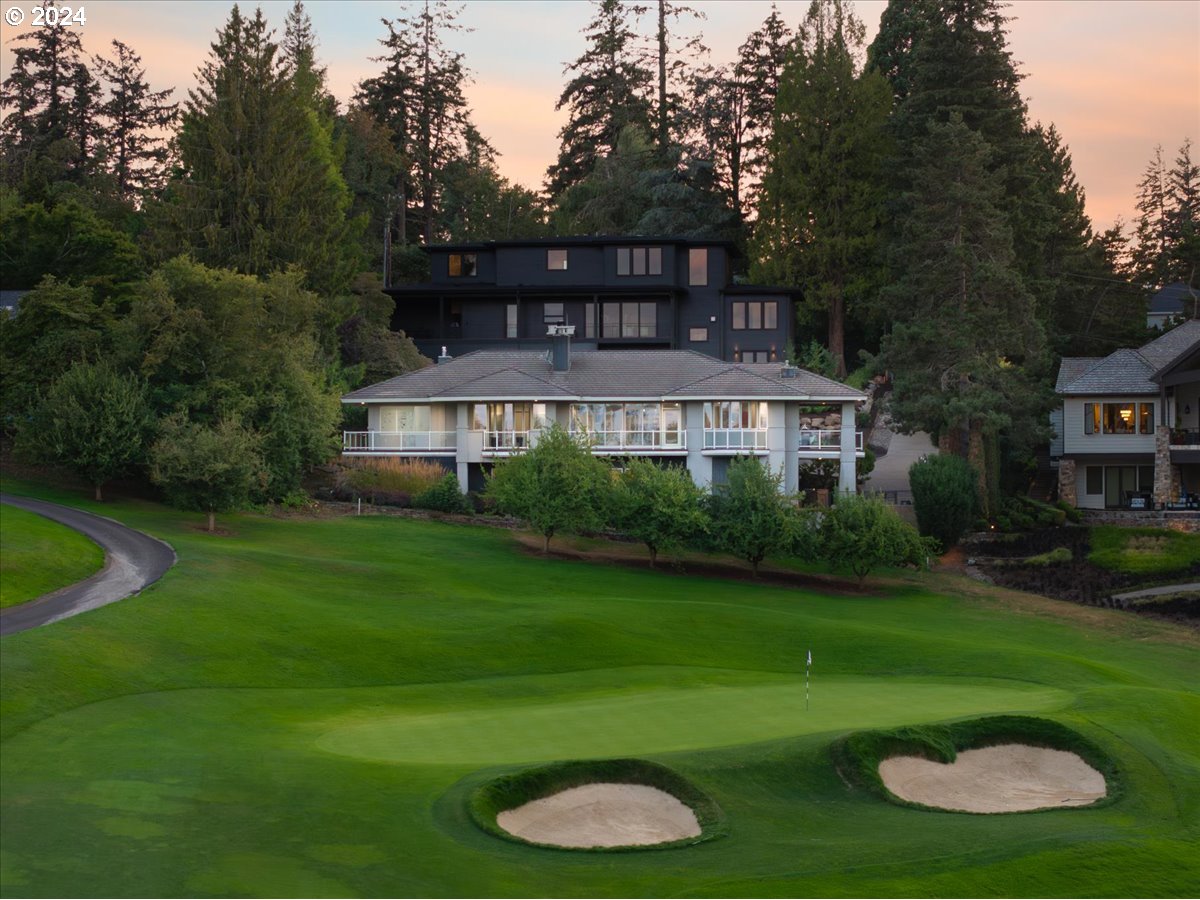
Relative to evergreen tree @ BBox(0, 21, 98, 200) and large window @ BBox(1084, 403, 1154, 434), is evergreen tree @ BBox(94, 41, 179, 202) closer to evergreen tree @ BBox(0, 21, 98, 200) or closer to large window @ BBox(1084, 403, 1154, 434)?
evergreen tree @ BBox(0, 21, 98, 200)

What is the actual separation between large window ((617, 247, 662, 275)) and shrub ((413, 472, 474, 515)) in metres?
24.9

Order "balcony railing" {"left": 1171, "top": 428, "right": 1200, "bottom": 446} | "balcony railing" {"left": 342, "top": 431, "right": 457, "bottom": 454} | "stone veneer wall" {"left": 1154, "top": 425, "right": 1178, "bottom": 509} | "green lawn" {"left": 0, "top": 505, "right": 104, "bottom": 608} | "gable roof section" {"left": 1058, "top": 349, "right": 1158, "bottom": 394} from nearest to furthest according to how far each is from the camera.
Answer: "green lawn" {"left": 0, "top": 505, "right": 104, "bottom": 608} → "balcony railing" {"left": 342, "top": 431, "right": 457, "bottom": 454} → "stone veneer wall" {"left": 1154, "top": 425, "right": 1178, "bottom": 509} → "balcony railing" {"left": 1171, "top": 428, "right": 1200, "bottom": 446} → "gable roof section" {"left": 1058, "top": 349, "right": 1158, "bottom": 394}

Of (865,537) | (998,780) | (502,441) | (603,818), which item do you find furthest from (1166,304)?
(603,818)

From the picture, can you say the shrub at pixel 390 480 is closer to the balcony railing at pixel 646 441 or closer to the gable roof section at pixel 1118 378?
the balcony railing at pixel 646 441

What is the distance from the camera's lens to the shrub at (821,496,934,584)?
49344 millimetres

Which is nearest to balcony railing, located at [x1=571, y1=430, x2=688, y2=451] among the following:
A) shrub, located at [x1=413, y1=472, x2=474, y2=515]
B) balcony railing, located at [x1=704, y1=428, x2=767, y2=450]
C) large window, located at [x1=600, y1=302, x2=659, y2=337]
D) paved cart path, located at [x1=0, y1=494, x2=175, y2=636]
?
balcony railing, located at [x1=704, y1=428, x2=767, y2=450]

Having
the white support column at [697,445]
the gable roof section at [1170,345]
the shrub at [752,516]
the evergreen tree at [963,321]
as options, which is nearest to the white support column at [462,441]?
the white support column at [697,445]

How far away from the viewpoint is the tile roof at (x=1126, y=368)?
219 feet

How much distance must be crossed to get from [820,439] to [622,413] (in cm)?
A: 891

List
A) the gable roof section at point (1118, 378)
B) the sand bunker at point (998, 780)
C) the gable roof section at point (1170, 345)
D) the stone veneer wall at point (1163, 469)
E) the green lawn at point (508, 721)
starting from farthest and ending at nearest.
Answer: the gable roof section at point (1170, 345) < the gable roof section at point (1118, 378) < the stone veneer wall at point (1163, 469) < the sand bunker at point (998, 780) < the green lawn at point (508, 721)

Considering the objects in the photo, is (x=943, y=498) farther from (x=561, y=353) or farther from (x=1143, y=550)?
(x=561, y=353)

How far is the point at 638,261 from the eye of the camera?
79688 mm

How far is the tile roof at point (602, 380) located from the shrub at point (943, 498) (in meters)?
4.43

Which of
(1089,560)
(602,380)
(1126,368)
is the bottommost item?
(1089,560)
